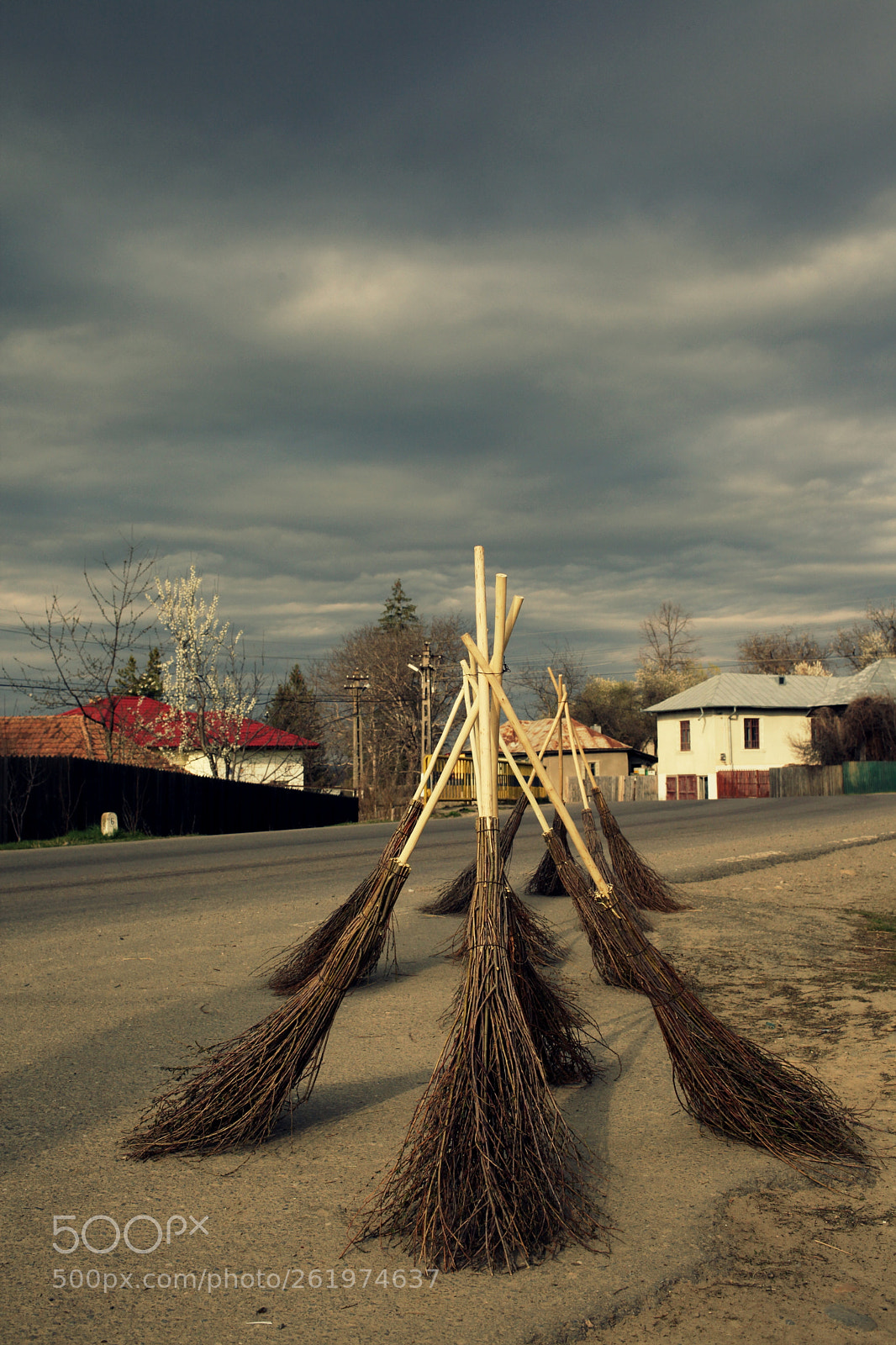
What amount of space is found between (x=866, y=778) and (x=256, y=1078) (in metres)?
43.2

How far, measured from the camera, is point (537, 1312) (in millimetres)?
2475

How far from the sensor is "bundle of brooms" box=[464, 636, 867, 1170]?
351 centimetres

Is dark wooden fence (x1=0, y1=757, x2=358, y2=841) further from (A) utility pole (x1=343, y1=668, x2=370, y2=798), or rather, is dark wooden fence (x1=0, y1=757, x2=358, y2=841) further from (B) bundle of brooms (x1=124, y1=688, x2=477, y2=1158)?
(B) bundle of brooms (x1=124, y1=688, x2=477, y2=1158)

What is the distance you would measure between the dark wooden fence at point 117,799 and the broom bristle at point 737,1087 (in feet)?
55.1

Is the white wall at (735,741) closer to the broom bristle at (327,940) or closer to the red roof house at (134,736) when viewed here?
the red roof house at (134,736)

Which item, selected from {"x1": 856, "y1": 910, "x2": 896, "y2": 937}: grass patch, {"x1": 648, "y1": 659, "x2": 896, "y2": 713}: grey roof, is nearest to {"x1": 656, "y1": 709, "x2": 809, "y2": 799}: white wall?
{"x1": 648, "y1": 659, "x2": 896, "y2": 713}: grey roof

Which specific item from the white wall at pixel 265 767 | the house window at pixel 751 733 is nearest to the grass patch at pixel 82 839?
the white wall at pixel 265 767

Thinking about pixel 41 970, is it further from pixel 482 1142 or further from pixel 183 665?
pixel 183 665

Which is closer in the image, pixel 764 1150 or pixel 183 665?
pixel 764 1150

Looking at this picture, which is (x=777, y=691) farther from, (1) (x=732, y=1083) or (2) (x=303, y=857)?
(1) (x=732, y=1083)

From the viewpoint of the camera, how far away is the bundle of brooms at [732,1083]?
351cm

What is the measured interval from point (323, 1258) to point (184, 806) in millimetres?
18921

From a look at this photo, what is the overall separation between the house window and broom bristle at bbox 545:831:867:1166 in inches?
1958

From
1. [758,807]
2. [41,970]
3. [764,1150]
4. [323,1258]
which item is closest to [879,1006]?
[764,1150]
